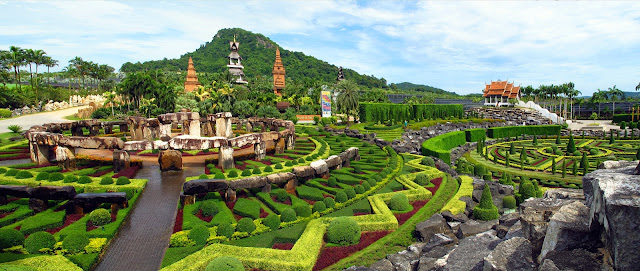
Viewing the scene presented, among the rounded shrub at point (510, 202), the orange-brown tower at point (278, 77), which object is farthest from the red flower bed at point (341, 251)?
the orange-brown tower at point (278, 77)

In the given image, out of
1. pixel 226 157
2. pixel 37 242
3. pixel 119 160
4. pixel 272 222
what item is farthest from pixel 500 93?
pixel 37 242

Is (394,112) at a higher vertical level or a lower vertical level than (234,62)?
lower

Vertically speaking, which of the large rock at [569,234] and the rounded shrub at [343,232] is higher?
the large rock at [569,234]

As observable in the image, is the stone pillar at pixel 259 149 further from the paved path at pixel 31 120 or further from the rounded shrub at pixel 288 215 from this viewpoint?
the paved path at pixel 31 120

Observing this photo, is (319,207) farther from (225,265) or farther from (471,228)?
(225,265)

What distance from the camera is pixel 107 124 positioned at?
47.6 meters

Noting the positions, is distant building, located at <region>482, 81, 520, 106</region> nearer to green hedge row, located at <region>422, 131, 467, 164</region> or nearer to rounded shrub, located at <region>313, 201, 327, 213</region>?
green hedge row, located at <region>422, 131, 467, 164</region>

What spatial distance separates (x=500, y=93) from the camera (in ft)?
327

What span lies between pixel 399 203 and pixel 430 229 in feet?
13.5

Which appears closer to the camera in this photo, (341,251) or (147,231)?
(341,251)

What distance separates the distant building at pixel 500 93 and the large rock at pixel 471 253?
95.2 m

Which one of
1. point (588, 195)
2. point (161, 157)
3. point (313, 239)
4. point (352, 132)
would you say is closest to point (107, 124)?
point (161, 157)

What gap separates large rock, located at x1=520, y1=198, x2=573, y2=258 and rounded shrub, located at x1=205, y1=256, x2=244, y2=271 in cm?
879

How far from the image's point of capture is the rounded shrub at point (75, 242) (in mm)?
14969
